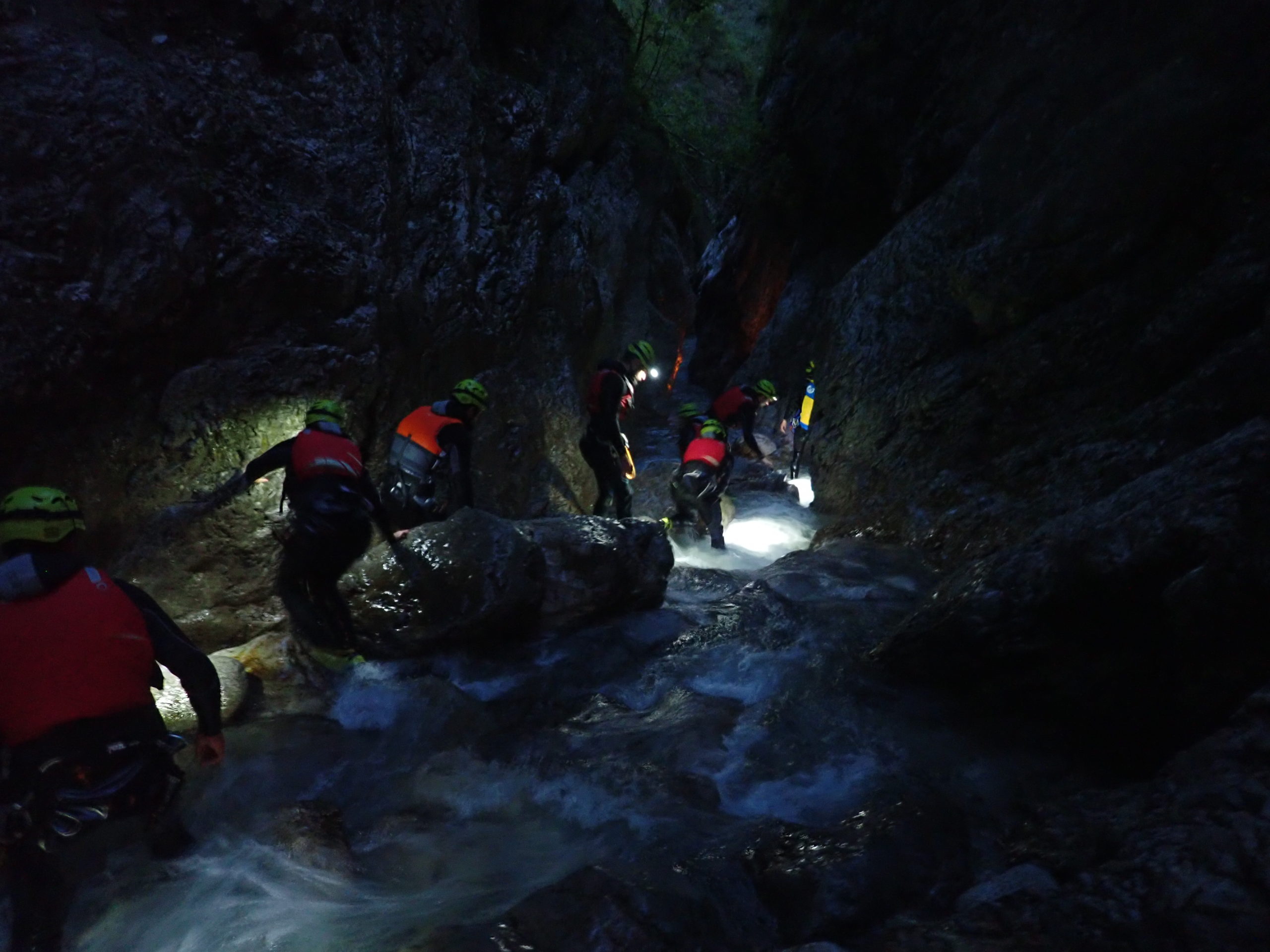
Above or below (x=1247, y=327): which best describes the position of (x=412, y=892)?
below

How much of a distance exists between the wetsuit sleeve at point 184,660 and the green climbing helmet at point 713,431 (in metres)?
7.08

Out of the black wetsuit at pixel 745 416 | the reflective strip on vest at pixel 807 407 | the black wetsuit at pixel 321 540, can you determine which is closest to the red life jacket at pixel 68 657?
the black wetsuit at pixel 321 540

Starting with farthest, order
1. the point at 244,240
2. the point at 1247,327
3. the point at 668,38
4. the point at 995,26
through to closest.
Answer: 1. the point at 668,38
2. the point at 995,26
3. the point at 244,240
4. the point at 1247,327

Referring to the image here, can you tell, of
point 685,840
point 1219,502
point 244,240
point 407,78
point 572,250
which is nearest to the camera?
point 1219,502

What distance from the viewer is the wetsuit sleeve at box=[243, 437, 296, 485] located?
510cm

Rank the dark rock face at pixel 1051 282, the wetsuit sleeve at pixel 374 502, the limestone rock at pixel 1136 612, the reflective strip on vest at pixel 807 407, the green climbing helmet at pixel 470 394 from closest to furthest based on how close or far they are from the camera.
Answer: the limestone rock at pixel 1136 612
the wetsuit sleeve at pixel 374 502
the dark rock face at pixel 1051 282
the green climbing helmet at pixel 470 394
the reflective strip on vest at pixel 807 407

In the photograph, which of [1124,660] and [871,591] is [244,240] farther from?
[1124,660]

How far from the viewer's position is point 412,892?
124 inches

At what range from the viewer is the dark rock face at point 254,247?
4453 mm

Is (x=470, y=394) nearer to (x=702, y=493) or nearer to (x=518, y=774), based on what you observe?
(x=518, y=774)

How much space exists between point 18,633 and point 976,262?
9019mm

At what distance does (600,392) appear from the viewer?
350 inches

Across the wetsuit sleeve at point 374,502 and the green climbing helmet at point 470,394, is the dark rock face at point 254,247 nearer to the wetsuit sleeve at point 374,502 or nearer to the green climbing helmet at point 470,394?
the green climbing helmet at point 470,394

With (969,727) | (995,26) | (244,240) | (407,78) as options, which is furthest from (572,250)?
(969,727)
